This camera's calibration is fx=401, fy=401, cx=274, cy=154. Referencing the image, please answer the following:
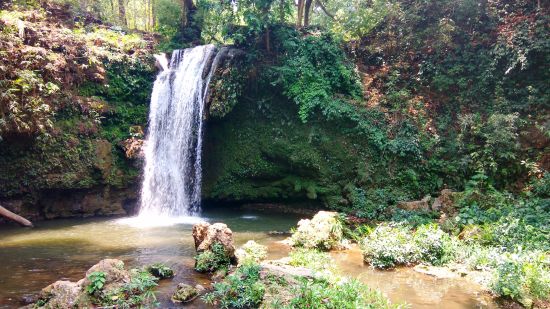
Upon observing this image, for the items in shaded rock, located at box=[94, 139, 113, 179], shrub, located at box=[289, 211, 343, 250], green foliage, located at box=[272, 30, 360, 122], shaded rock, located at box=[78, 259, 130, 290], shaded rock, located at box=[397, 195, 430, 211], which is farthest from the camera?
green foliage, located at box=[272, 30, 360, 122]

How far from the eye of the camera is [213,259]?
24.4 ft

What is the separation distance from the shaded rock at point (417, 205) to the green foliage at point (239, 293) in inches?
254

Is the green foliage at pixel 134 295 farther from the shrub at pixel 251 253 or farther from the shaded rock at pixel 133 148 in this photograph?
the shaded rock at pixel 133 148

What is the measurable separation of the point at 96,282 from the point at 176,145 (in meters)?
9.14

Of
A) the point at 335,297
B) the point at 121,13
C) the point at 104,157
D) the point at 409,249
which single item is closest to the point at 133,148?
the point at 104,157

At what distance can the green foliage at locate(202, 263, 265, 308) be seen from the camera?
224 inches

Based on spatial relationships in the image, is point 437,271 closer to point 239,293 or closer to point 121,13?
point 239,293

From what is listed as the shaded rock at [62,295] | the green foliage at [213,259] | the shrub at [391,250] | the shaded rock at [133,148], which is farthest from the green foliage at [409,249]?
the shaded rock at [133,148]

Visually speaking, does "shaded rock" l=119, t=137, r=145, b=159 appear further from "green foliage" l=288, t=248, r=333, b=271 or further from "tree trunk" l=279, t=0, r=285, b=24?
"green foliage" l=288, t=248, r=333, b=271

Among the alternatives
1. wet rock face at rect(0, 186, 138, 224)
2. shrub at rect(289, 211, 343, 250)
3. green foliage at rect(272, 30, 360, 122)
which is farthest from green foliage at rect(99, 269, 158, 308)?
green foliage at rect(272, 30, 360, 122)

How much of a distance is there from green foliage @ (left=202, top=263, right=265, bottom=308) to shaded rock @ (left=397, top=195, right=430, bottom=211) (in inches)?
254

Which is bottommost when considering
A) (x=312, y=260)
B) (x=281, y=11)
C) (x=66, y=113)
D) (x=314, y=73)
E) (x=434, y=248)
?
(x=312, y=260)

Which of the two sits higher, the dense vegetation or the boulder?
the dense vegetation

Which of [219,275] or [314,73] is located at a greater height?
[314,73]
